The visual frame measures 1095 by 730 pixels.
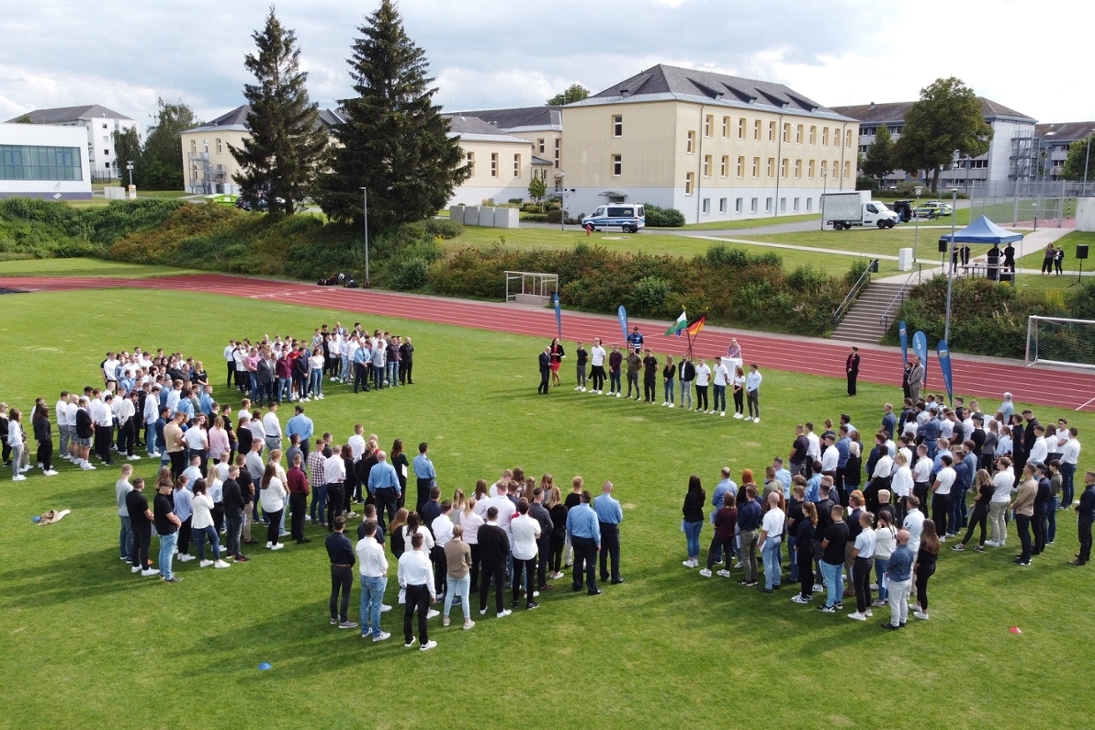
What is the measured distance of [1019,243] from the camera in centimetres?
4200

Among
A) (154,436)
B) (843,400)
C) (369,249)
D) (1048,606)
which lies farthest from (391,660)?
(369,249)

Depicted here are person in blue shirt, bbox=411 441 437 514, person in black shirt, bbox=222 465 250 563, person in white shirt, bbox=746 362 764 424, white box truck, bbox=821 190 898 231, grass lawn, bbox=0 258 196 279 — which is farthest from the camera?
white box truck, bbox=821 190 898 231

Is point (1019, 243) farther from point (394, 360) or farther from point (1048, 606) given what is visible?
point (1048, 606)

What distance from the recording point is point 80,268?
52.9 meters

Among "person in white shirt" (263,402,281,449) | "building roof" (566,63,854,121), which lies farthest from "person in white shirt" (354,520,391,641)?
"building roof" (566,63,854,121)

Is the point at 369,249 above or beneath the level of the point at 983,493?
above

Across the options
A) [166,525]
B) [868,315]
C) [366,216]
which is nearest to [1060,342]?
[868,315]

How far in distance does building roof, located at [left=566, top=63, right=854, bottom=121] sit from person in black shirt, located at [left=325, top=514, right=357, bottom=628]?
178ft

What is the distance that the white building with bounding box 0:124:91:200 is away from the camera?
3027 inches

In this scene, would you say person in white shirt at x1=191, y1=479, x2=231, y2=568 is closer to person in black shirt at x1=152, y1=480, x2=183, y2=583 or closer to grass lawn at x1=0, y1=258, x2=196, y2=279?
person in black shirt at x1=152, y1=480, x2=183, y2=583

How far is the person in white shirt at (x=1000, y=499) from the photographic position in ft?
41.0

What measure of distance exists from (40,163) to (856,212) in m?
70.5

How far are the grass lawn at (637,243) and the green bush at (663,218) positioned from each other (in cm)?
547

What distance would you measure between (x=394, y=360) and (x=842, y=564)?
14.9 m
